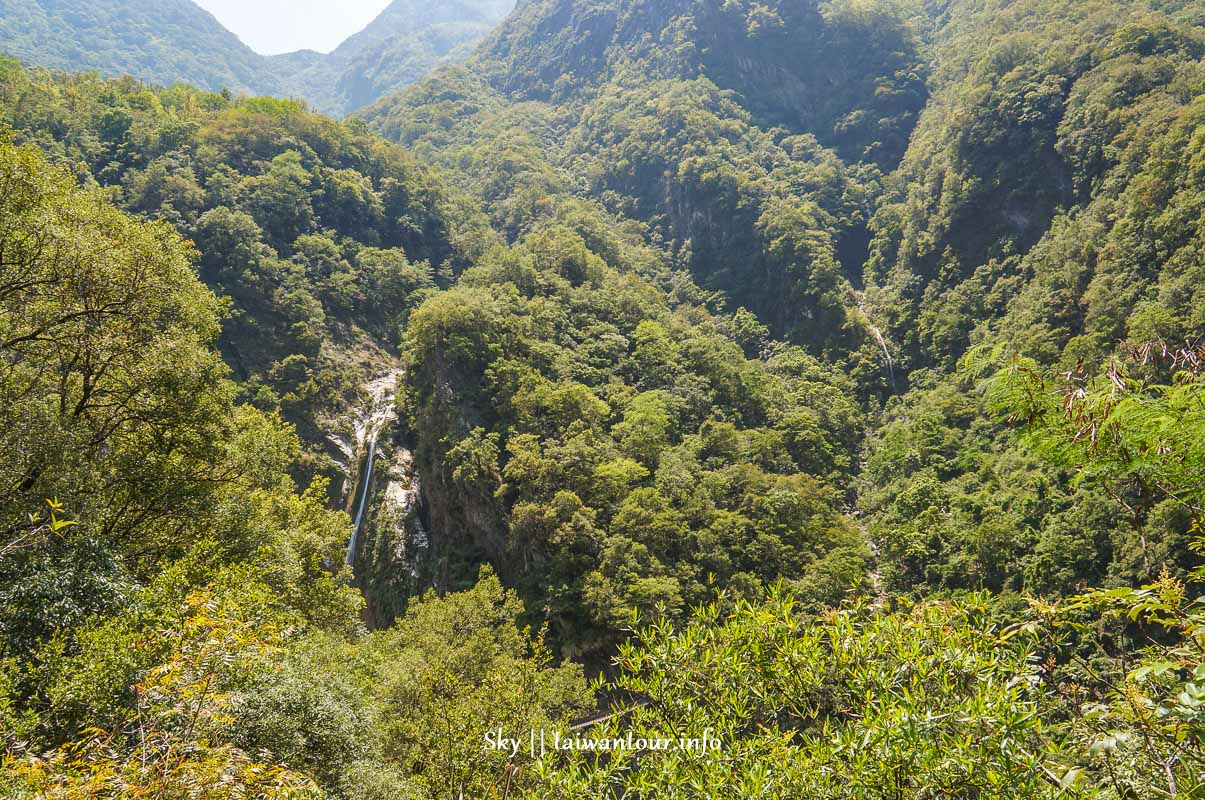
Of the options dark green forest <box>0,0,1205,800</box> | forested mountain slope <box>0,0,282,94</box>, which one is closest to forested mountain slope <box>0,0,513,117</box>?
forested mountain slope <box>0,0,282,94</box>

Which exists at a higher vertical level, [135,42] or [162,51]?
[135,42]

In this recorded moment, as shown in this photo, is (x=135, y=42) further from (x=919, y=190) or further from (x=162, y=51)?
(x=919, y=190)

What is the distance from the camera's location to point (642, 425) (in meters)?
37.0

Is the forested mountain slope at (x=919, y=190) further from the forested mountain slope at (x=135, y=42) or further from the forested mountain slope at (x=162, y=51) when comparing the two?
the forested mountain slope at (x=162, y=51)

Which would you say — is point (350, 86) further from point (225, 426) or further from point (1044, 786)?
point (1044, 786)

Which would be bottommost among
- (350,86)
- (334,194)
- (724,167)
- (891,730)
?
(891,730)

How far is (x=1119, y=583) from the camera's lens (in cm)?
2686

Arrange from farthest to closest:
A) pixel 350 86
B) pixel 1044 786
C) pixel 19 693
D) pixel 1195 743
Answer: pixel 350 86, pixel 19 693, pixel 1044 786, pixel 1195 743

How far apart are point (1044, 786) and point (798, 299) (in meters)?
65.7

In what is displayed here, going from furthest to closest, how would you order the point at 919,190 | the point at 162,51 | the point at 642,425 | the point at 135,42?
the point at 162,51, the point at 135,42, the point at 919,190, the point at 642,425

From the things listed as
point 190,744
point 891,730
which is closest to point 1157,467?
point 891,730

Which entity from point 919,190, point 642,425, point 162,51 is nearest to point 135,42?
point 162,51

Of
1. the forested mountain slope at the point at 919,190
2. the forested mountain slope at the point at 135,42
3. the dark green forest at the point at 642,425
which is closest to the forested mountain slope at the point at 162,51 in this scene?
the forested mountain slope at the point at 135,42

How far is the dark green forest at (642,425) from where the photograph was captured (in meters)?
5.48
